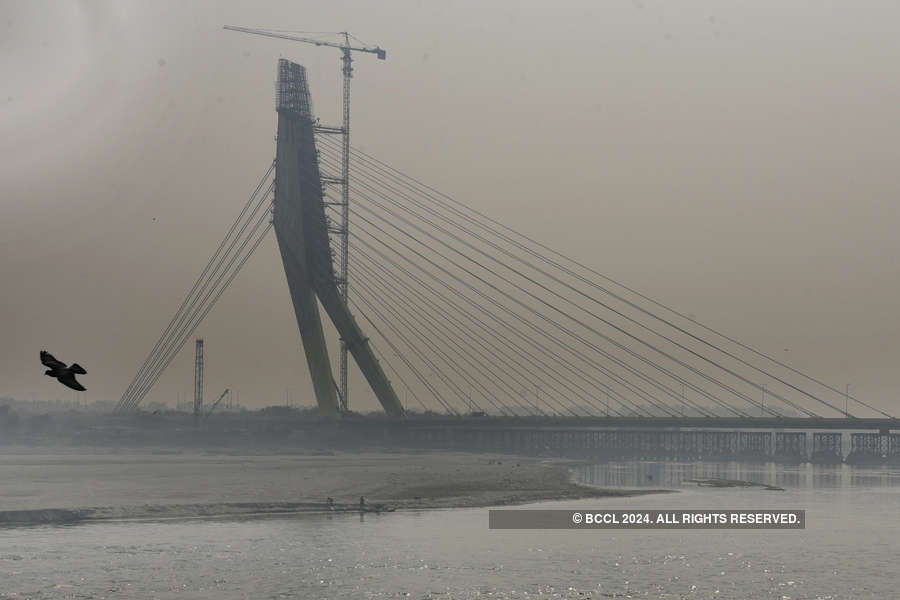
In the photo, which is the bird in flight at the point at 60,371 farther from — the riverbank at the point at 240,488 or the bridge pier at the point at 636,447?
the bridge pier at the point at 636,447

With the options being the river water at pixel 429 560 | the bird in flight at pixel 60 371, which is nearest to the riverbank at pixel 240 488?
the river water at pixel 429 560

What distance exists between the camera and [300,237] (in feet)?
396

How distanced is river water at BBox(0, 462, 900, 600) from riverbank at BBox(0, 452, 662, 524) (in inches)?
128

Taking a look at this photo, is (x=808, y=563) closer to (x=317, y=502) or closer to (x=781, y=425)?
(x=317, y=502)

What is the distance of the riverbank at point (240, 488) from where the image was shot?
52719 mm

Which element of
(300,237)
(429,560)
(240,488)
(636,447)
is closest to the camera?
(429,560)

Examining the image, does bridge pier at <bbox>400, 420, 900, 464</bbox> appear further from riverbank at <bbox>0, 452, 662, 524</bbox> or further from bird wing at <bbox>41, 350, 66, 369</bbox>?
bird wing at <bbox>41, 350, 66, 369</bbox>

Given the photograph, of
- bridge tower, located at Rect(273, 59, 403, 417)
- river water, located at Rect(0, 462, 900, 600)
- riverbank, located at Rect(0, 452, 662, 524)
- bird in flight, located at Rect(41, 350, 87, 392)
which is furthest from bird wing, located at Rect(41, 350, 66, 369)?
bridge tower, located at Rect(273, 59, 403, 417)

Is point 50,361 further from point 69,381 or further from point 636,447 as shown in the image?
point 636,447

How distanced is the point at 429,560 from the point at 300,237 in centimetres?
8435

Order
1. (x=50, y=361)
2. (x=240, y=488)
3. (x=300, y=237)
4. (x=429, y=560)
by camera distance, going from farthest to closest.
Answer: (x=300, y=237) → (x=240, y=488) → (x=429, y=560) → (x=50, y=361)

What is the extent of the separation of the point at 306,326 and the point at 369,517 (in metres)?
69.1

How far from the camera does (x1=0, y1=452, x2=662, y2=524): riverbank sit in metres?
52.7

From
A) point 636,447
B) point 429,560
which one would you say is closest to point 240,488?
point 429,560
